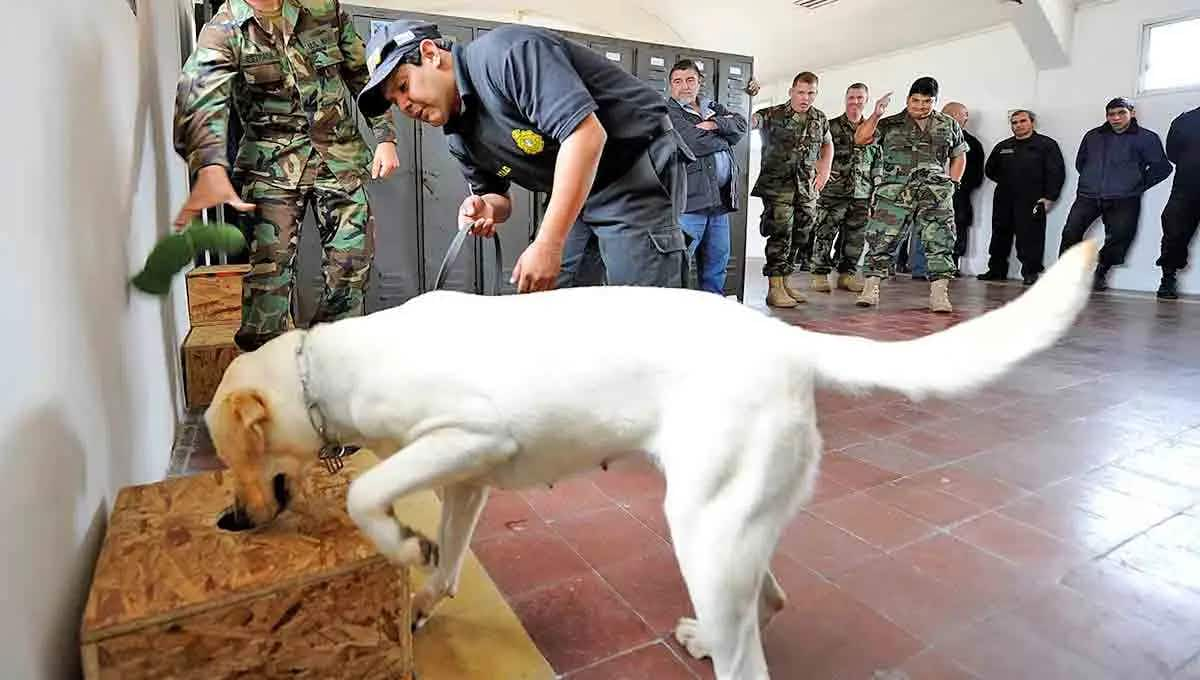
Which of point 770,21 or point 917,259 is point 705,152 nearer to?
point 917,259

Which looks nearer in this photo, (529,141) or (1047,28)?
(529,141)

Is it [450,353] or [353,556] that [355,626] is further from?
[450,353]

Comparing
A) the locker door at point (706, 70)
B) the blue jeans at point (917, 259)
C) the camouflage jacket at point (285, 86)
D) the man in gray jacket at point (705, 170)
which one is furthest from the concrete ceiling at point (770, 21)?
the camouflage jacket at point (285, 86)

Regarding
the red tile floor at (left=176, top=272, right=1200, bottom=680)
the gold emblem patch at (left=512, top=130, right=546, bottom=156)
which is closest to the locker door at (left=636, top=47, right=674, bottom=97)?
the red tile floor at (left=176, top=272, right=1200, bottom=680)

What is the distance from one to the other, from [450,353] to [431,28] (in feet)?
3.73

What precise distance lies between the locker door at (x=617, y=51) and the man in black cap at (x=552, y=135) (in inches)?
161

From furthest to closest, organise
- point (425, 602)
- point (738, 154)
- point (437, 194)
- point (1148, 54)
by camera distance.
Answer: point (1148, 54) < point (738, 154) < point (437, 194) < point (425, 602)

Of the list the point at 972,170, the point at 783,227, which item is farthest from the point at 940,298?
the point at 972,170

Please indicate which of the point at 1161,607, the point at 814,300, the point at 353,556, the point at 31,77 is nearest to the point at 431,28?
the point at 31,77

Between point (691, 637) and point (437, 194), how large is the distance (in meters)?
4.64

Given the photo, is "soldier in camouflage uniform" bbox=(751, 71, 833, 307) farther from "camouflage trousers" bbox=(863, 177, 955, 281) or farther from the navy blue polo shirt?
the navy blue polo shirt

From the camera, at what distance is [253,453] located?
47.8 inches

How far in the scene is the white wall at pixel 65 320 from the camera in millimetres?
996

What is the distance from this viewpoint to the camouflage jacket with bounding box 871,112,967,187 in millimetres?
6160
